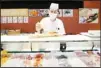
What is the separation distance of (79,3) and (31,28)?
3188mm

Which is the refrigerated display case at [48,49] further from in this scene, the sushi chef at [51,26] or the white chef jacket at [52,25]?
the white chef jacket at [52,25]

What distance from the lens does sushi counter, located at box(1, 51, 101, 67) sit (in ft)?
6.72

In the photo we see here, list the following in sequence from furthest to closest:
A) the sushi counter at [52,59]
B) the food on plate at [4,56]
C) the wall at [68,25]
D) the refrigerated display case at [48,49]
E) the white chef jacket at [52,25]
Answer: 1. the wall at [68,25]
2. the white chef jacket at [52,25]
3. the refrigerated display case at [48,49]
4. the food on plate at [4,56]
5. the sushi counter at [52,59]

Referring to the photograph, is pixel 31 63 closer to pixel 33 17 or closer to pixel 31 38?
pixel 31 38

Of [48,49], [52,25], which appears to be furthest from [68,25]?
[48,49]

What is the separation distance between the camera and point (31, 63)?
6.84ft

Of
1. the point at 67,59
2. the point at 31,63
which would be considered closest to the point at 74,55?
the point at 67,59

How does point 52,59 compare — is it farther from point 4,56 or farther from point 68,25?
point 68,25

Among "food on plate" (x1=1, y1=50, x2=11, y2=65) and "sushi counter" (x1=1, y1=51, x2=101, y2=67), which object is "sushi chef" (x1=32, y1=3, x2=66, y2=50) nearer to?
"sushi counter" (x1=1, y1=51, x2=101, y2=67)

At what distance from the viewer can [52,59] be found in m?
2.24

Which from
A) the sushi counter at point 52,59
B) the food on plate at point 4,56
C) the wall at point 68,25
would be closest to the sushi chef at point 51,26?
the sushi counter at point 52,59

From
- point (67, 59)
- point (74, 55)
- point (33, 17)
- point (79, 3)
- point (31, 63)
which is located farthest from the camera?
point (33, 17)

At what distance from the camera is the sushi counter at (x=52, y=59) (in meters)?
2.05

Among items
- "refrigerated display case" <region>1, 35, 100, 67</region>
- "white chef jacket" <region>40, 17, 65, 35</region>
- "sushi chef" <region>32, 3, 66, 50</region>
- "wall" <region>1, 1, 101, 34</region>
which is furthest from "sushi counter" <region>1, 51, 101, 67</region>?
"wall" <region>1, 1, 101, 34</region>
